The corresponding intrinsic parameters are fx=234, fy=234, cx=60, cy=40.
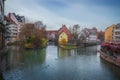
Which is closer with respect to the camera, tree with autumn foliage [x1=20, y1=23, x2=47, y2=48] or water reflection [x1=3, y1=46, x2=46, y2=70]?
water reflection [x1=3, y1=46, x2=46, y2=70]

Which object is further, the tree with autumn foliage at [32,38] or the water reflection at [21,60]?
the tree with autumn foliage at [32,38]

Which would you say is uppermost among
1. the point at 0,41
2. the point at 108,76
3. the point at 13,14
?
the point at 13,14

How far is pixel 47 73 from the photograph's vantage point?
2217 cm

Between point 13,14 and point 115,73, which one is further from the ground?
point 13,14

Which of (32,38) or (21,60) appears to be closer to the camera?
(21,60)

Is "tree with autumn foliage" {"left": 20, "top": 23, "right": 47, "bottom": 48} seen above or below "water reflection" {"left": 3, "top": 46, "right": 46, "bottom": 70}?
above

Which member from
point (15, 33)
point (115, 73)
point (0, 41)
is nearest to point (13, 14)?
point (15, 33)

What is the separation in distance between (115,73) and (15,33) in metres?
66.2

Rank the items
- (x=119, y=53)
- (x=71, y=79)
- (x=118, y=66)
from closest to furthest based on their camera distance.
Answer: (x=71, y=79) < (x=118, y=66) < (x=119, y=53)

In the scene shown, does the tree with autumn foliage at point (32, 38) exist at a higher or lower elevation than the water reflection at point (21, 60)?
higher

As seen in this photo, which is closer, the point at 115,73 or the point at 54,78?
the point at 54,78

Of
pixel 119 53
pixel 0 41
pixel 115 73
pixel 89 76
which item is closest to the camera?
pixel 89 76

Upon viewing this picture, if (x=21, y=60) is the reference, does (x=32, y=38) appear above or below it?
above

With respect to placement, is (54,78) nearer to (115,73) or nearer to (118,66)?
(115,73)
